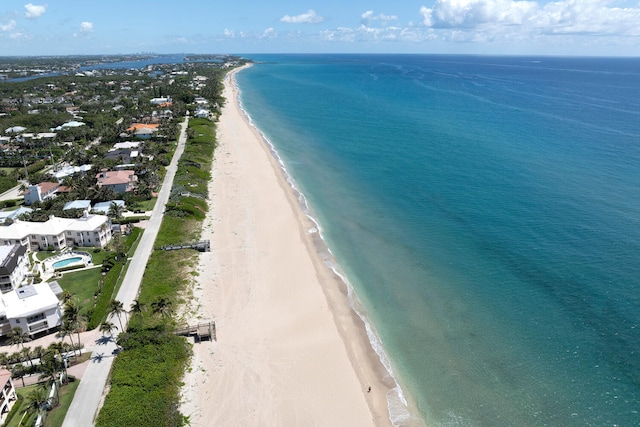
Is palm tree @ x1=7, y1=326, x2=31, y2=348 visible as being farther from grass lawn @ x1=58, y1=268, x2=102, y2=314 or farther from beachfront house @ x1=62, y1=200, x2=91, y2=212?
beachfront house @ x1=62, y1=200, x2=91, y2=212

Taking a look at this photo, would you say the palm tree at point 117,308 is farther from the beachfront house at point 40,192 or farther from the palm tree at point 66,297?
the beachfront house at point 40,192

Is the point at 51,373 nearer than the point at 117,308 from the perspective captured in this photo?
Yes

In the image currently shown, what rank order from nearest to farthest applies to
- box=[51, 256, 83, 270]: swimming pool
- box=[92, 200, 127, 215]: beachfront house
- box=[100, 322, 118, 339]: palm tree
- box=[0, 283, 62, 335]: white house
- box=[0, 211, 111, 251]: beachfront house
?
box=[100, 322, 118, 339]: palm tree < box=[0, 283, 62, 335]: white house < box=[51, 256, 83, 270]: swimming pool < box=[0, 211, 111, 251]: beachfront house < box=[92, 200, 127, 215]: beachfront house

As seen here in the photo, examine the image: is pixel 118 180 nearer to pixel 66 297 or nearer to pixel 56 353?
pixel 66 297

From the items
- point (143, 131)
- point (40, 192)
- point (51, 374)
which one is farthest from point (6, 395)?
point (143, 131)

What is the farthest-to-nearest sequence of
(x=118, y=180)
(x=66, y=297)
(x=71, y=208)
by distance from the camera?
(x=118, y=180) → (x=71, y=208) → (x=66, y=297)

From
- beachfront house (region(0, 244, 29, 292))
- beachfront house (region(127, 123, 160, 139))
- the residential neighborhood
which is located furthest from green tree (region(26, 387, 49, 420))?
beachfront house (region(127, 123, 160, 139))
